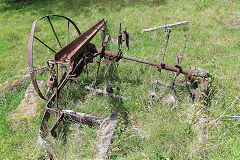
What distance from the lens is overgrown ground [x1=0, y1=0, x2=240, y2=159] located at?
248cm

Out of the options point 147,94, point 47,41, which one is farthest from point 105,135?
point 47,41

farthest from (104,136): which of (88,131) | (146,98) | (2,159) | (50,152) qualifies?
(2,159)

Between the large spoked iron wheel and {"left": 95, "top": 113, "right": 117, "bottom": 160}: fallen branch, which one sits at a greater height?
the large spoked iron wheel

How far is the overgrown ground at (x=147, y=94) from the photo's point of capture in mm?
2479

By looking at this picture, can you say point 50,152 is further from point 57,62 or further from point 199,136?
point 199,136

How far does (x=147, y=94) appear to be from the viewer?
11.2 feet

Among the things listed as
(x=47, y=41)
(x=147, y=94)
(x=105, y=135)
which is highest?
(x=47, y=41)

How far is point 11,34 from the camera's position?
5.92m

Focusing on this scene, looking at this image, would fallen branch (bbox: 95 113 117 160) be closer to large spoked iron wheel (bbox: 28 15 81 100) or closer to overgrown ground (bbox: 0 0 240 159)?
overgrown ground (bbox: 0 0 240 159)

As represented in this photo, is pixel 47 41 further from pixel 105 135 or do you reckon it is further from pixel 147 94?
pixel 105 135

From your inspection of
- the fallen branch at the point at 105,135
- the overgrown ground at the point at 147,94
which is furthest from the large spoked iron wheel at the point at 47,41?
the fallen branch at the point at 105,135

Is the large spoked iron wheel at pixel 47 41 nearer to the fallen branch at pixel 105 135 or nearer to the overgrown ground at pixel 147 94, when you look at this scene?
the overgrown ground at pixel 147 94

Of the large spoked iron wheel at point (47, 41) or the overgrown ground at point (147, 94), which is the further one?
the large spoked iron wheel at point (47, 41)

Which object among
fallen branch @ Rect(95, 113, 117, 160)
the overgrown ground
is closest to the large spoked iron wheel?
the overgrown ground
